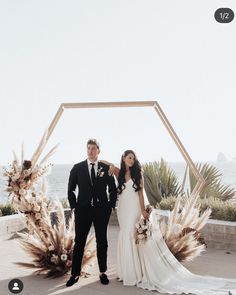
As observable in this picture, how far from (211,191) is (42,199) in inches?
209

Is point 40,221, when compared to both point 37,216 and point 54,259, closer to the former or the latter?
point 37,216

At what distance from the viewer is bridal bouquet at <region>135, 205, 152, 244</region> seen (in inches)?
230

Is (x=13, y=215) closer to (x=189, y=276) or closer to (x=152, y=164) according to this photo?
(x=152, y=164)

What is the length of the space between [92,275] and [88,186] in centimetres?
114

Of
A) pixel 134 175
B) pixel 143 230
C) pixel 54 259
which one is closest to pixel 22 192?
pixel 54 259

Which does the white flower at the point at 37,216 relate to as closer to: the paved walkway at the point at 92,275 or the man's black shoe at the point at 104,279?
the paved walkway at the point at 92,275

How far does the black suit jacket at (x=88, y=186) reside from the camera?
591 cm

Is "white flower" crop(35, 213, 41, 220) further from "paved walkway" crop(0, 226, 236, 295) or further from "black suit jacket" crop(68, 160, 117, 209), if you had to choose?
"paved walkway" crop(0, 226, 236, 295)

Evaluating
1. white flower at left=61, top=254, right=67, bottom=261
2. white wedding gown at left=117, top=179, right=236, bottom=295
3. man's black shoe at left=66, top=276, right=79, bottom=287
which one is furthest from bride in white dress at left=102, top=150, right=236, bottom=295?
white flower at left=61, top=254, right=67, bottom=261

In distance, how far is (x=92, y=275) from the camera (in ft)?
20.6

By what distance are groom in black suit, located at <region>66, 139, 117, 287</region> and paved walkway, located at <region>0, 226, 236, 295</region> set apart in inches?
6.7

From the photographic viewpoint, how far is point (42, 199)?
6191 millimetres

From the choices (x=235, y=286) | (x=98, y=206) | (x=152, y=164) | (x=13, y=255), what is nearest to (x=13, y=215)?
(x=13, y=255)

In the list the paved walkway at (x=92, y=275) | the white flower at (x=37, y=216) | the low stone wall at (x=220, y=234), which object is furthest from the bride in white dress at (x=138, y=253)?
the low stone wall at (x=220, y=234)
